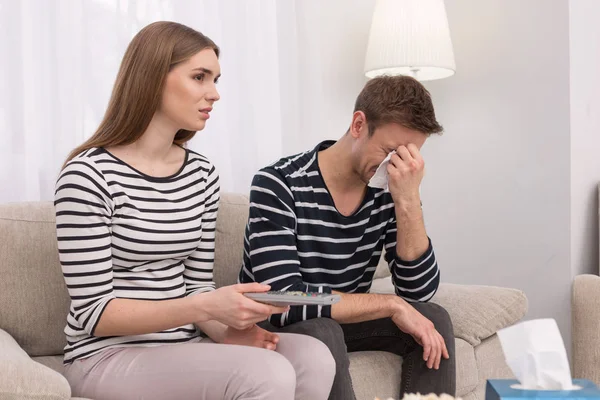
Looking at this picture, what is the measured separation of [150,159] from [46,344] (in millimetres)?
530

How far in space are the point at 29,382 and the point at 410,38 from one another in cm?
194

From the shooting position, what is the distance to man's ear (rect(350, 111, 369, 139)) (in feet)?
5.60

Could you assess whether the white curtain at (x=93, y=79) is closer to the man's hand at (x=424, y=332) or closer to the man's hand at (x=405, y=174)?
the man's hand at (x=405, y=174)

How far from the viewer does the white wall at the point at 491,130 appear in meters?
2.83

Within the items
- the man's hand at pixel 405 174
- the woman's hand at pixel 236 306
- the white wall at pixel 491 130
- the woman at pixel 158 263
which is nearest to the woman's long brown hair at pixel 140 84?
the woman at pixel 158 263

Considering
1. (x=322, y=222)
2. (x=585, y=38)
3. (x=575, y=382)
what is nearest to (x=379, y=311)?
(x=322, y=222)

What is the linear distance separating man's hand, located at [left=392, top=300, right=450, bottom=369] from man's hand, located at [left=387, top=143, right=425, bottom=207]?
245mm

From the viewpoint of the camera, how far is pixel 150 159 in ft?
5.22

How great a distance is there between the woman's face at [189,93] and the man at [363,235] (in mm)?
213

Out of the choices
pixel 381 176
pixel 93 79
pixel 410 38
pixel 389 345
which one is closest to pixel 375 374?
pixel 389 345

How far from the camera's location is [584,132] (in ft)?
9.39

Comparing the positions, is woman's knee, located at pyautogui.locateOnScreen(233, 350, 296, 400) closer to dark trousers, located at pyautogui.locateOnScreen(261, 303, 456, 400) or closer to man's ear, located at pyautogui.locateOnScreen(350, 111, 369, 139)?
dark trousers, located at pyautogui.locateOnScreen(261, 303, 456, 400)

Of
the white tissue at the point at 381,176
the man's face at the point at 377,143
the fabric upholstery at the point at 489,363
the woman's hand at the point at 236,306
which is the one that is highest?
the man's face at the point at 377,143

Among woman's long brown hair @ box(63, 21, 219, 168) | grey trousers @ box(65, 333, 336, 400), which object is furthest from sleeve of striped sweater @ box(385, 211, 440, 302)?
woman's long brown hair @ box(63, 21, 219, 168)
